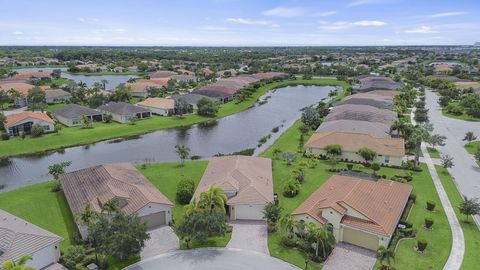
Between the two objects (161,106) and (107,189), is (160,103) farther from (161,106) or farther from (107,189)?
(107,189)

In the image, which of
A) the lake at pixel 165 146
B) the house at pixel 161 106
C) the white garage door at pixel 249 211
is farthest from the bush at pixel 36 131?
the white garage door at pixel 249 211

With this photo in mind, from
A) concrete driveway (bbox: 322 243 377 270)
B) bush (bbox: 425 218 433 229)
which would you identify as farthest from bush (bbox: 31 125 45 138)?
bush (bbox: 425 218 433 229)

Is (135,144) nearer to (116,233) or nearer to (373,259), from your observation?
(116,233)

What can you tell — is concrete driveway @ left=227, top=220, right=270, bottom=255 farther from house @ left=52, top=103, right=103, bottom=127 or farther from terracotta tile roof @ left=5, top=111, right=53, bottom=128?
house @ left=52, top=103, right=103, bottom=127

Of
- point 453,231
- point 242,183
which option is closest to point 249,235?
point 242,183

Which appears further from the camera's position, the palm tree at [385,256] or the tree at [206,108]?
the tree at [206,108]

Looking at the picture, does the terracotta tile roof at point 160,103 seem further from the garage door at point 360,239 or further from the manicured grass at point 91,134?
the garage door at point 360,239
